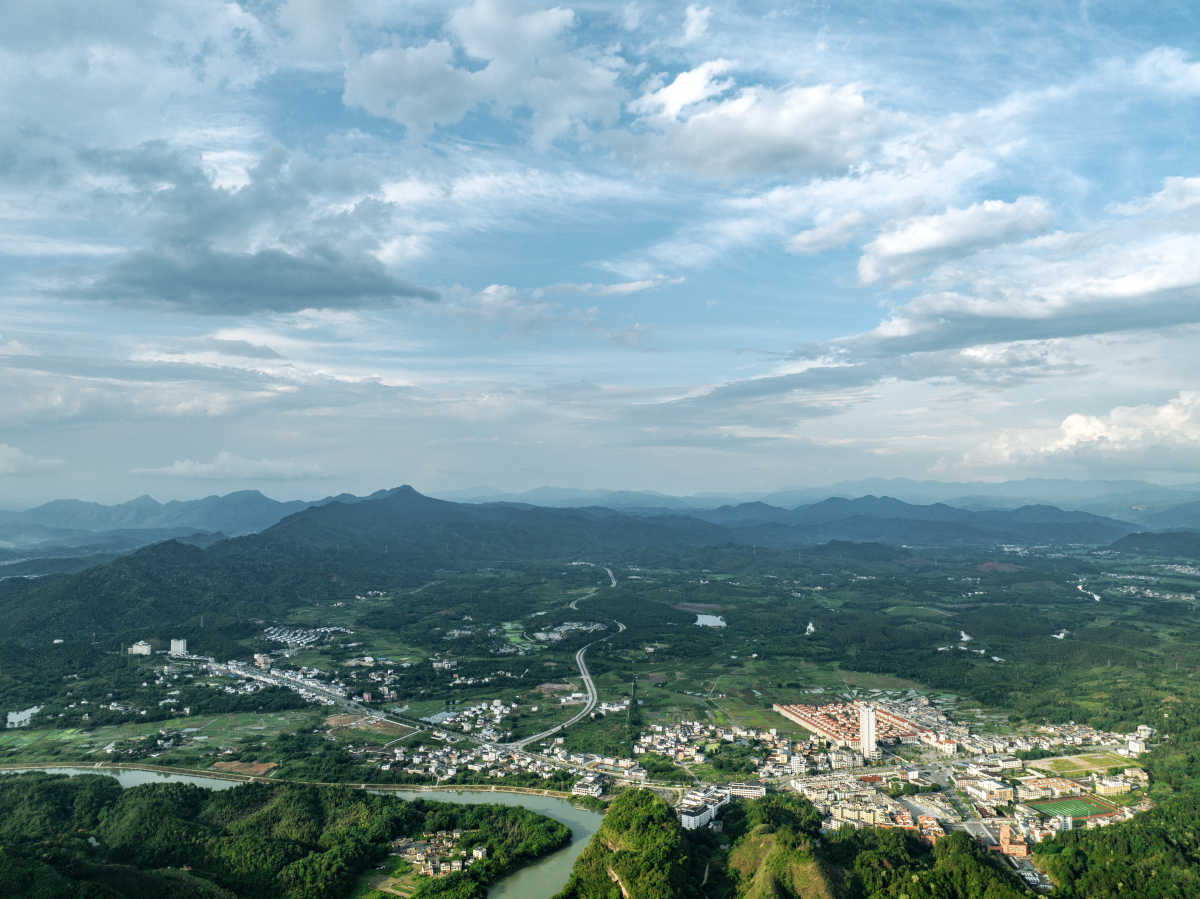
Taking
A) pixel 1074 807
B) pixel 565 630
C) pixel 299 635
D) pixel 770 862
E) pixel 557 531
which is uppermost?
pixel 557 531

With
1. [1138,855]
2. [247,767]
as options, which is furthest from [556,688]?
[1138,855]

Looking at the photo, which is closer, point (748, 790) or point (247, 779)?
point (748, 790)

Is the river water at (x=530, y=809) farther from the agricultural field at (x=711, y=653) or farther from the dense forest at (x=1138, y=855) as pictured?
the dense forest at (x=1138, y=855)

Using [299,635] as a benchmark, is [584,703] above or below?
below

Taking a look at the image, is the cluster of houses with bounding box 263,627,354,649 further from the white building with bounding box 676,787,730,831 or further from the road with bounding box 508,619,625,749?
the white building with bounding box 676,787,730,831

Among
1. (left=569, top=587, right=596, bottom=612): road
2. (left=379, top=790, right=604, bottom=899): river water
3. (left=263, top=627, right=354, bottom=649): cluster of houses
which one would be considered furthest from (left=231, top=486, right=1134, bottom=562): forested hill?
(left=379, top=790, right=604, bottom=899): river water

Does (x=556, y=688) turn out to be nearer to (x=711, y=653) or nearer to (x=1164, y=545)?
(x=711, y=653)

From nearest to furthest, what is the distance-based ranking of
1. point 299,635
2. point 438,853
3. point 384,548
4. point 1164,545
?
point 438,853 < point 299,635 < point 384,548 < point 1164,545

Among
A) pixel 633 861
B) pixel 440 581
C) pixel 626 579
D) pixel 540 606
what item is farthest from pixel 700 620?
pixel 633 861
